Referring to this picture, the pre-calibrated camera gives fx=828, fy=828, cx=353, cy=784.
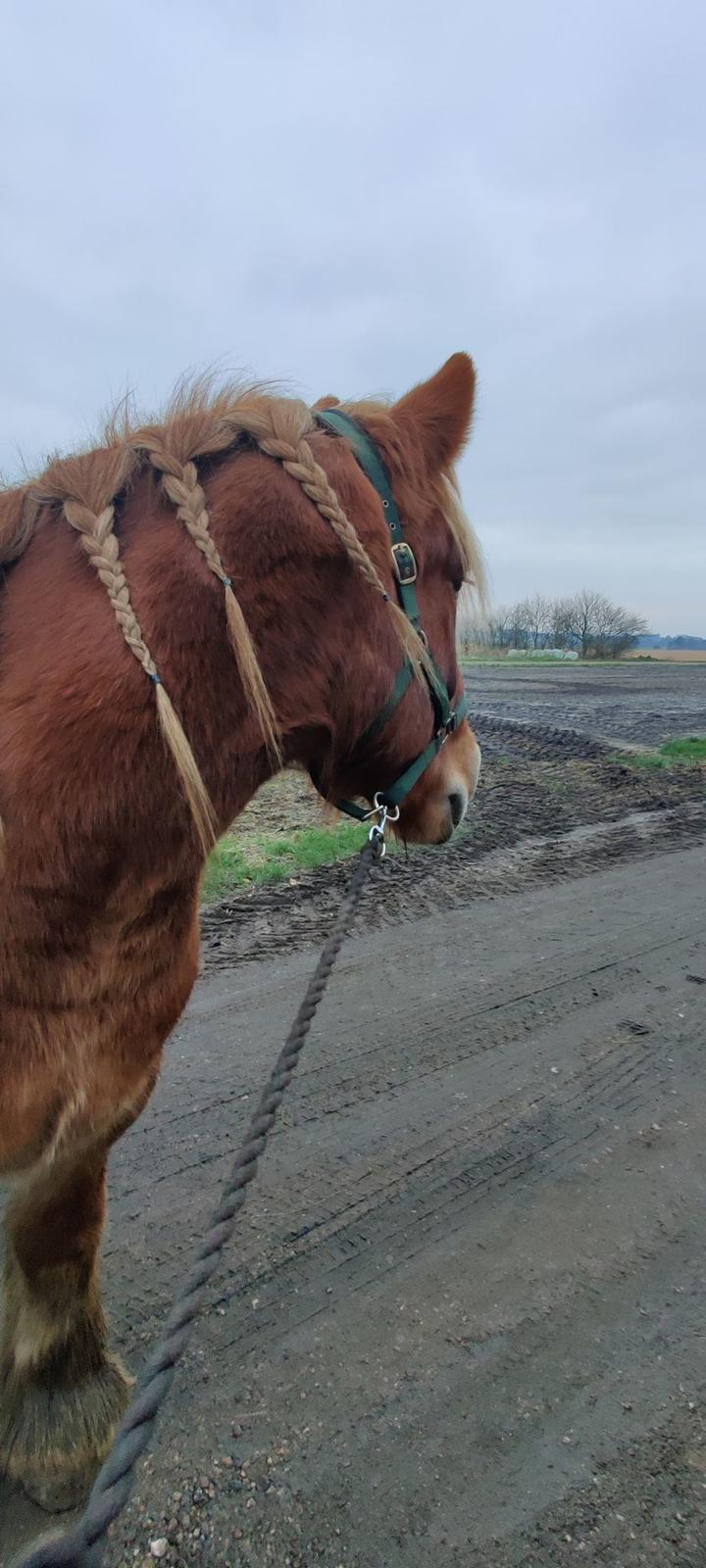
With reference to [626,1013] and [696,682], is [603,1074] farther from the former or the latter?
[696,682]

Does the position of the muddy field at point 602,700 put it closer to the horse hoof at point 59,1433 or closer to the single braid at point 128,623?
the horse hoof at point 59,1433

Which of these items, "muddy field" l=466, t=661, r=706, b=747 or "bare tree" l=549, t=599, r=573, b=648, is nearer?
"muddy field" l=466, t=661, r=706, b=747

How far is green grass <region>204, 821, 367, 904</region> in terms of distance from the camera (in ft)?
18.8

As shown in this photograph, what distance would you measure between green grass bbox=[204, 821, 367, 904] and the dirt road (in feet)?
4.62

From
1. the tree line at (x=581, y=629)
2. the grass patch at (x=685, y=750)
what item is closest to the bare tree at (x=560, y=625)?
the tree line at (x=581, y=629)

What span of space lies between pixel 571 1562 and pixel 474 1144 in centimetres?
136

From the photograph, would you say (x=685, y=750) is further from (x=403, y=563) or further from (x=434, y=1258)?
(x=403, y=563)

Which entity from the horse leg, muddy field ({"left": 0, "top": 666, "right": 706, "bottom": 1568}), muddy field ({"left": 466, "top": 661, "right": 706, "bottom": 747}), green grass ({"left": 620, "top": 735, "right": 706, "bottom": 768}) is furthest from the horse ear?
muddy field ({"left": 466, "top": 661, "right": 706, "bottom": 747})

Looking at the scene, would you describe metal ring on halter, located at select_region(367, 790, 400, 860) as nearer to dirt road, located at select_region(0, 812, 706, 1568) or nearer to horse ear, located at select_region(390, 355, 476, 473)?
horse ear, located at select_region(390, 355, 476, 473)

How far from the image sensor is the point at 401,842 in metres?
2.32

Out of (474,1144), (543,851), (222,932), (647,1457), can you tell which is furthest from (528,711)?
(647,1457)

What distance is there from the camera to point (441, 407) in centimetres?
187

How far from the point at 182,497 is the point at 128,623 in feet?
0.89

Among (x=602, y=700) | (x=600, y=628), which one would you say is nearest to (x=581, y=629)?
(x=600, y=628)
